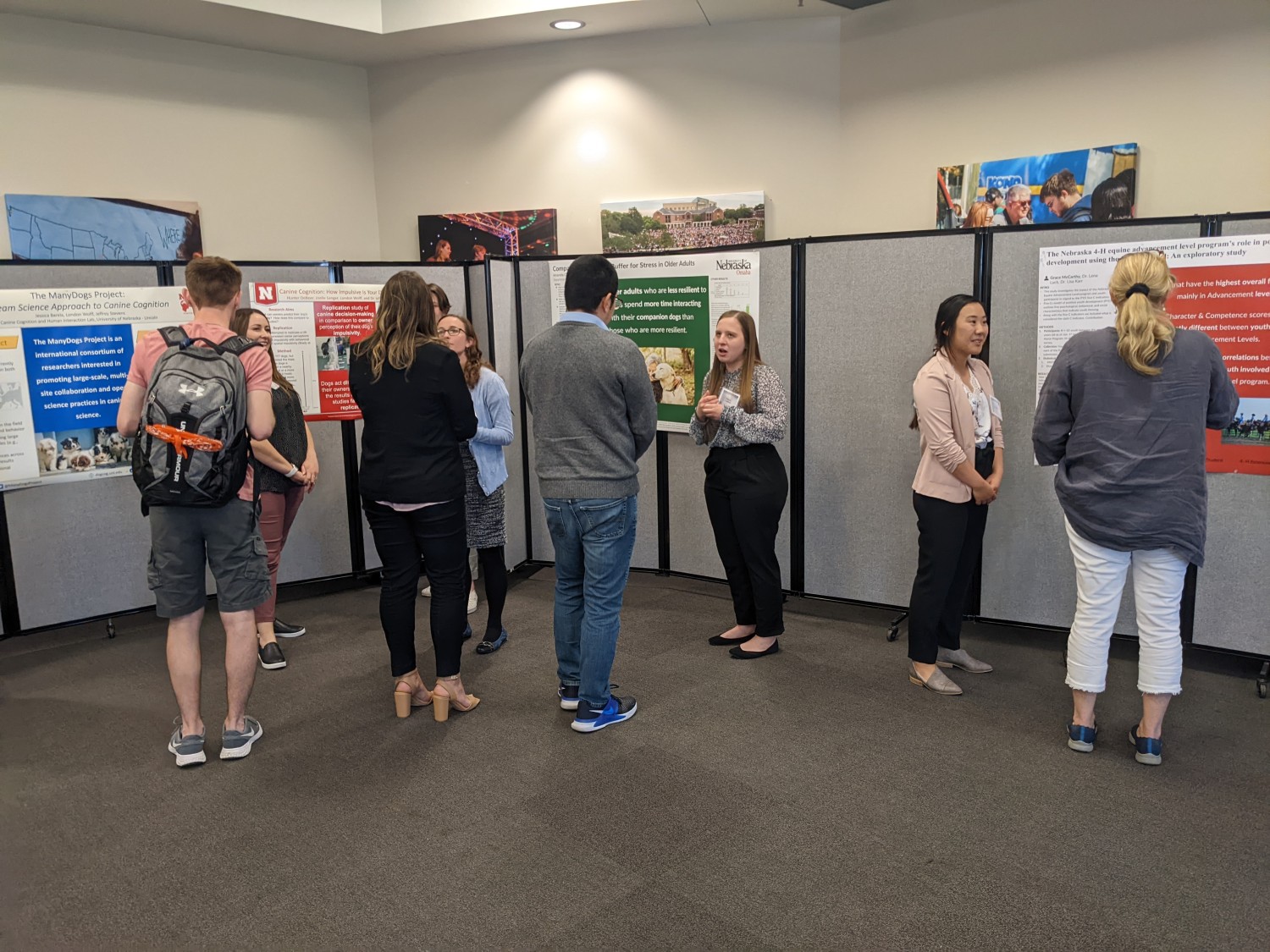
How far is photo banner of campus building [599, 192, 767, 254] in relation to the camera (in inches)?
242

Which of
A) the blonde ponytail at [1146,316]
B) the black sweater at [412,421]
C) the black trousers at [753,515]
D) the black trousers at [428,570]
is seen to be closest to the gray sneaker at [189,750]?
the black trousers at [428,570]

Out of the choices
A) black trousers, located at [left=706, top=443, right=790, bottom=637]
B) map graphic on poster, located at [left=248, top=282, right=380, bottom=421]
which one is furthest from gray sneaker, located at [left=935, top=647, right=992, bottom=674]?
map graphic on poster, located at [left=248, top=282, right=380, bottom=421]

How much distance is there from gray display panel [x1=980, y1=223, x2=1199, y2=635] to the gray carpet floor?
28 centimetres

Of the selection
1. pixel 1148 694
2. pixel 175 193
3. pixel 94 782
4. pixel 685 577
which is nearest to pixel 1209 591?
pixel 1148 694

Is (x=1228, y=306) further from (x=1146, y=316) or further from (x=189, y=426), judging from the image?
(x=189, y=426)

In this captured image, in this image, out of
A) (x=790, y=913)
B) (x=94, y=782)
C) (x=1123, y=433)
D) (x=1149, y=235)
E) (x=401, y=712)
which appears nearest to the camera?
(x=790, y=913)

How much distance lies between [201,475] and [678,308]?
2.60m

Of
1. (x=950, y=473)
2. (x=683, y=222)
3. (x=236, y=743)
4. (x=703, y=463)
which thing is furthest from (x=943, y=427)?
(x=683, y=222)

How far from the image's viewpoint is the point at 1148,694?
9.58 ft

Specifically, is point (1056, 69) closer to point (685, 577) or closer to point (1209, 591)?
point (1209, 591)

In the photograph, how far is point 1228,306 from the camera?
11.4 ft

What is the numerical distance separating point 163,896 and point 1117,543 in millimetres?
2874

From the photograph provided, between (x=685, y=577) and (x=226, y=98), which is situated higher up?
(x=226, y=98)

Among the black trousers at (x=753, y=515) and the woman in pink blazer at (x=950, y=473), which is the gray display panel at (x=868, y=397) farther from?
the black trousers at (x=753, y=515)
